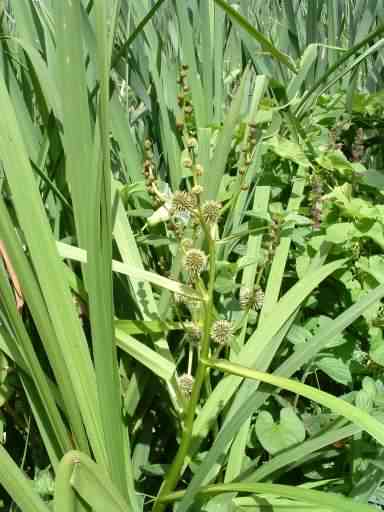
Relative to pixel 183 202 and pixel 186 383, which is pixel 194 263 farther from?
pixel 186 383

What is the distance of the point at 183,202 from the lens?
79 centimetres

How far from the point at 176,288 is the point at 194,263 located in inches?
1.8

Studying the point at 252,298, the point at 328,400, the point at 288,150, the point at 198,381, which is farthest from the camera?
the point at 288,150

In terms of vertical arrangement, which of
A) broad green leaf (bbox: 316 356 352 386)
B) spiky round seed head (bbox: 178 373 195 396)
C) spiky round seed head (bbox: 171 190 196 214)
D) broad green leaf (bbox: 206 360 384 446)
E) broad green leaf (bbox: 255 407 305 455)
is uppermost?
spiky round seed head (bbox: 171 190 196 214)

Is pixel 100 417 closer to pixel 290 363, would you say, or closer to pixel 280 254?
pixel 290 363

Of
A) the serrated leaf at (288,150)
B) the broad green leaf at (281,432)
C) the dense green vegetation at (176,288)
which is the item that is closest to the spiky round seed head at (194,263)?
the dense green vegetation at (176,288)

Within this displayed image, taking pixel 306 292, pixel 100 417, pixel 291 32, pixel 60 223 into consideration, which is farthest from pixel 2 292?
pixel 291 32

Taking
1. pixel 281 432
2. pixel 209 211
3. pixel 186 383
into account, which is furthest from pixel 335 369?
pixel 209 211

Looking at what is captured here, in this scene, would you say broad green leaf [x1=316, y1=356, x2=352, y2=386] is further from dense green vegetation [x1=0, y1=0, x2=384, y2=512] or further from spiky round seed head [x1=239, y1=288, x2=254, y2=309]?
spiky round seed head [x1=239, y1=288, x2=254, y2=309]

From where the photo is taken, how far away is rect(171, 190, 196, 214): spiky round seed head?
0.77 m

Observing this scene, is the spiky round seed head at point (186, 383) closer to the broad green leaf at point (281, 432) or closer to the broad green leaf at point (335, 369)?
the broad green leaf at point (281, 432)

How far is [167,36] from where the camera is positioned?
5.15 feet

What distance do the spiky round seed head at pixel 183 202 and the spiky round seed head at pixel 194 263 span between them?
6 cm

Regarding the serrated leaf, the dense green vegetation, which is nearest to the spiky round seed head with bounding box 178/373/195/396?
the dense green vegetation
